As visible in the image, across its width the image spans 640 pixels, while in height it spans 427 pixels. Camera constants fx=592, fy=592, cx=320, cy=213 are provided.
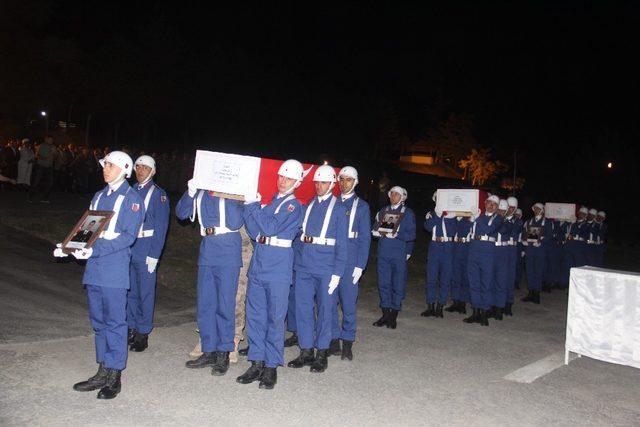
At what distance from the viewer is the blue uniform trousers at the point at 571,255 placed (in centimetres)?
1633

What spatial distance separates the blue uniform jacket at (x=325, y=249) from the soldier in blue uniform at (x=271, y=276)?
Result: 659 mm

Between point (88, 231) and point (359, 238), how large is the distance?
3.68 metres

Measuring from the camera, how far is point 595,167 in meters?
43.9

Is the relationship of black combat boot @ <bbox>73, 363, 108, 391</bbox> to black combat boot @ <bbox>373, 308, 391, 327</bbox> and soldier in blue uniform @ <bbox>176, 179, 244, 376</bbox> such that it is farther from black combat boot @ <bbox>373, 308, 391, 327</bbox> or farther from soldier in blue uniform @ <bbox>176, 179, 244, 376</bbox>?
black combat boot @ <bbox>373, 308, 391, 327</bbox>

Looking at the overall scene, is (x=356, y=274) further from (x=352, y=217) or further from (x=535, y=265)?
(x=535, y=265)

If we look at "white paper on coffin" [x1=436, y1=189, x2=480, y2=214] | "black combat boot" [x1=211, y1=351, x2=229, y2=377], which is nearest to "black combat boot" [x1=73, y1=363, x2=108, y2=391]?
"black combat boot" [x1=211, y1=351, x2=229, y2=377]

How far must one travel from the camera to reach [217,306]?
6777 mm

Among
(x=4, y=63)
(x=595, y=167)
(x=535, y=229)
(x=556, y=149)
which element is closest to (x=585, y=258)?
(x=535, y=229)

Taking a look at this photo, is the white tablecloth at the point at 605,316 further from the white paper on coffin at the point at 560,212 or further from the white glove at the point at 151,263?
the white paper on coffin at the point at 560,212

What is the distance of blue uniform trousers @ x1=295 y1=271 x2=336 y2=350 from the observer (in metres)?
7.03

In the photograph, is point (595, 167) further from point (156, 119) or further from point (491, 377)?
point (491, 377)

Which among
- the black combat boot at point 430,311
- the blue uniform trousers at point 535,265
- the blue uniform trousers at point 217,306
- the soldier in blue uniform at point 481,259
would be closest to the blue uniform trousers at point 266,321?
the blue uniform trousers at point 217,306

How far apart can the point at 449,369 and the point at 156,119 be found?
46.1 m

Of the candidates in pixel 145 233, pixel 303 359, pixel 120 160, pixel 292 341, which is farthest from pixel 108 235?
pixel 292 341
